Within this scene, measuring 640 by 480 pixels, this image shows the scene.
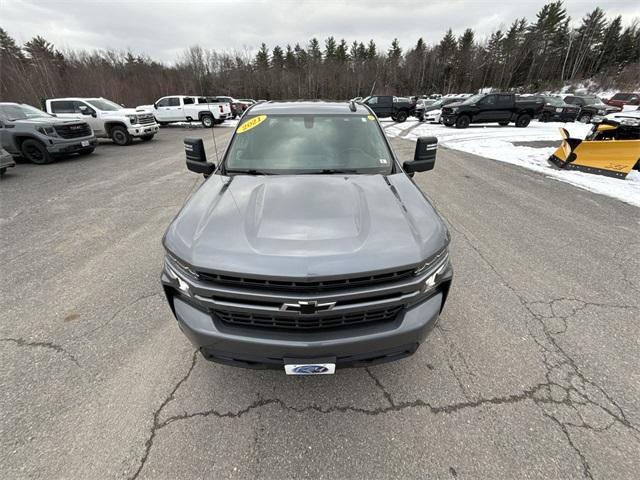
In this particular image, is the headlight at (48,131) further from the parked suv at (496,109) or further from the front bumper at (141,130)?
the parked suv at (496,109)

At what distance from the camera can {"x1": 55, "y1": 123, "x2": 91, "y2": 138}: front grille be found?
358 inches

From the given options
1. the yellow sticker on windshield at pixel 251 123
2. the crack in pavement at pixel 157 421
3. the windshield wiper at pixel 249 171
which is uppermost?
the yellow sticker on windshield at pixel 251 123

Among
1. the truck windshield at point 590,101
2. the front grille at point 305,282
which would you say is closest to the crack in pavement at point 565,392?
the front grille at point 305,282

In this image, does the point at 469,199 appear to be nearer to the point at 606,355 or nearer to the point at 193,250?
the point at 606,355

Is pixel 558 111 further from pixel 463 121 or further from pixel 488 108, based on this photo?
pixel 463 121

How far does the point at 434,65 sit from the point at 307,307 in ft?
250

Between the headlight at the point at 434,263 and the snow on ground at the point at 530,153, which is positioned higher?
the headlight at the point at 434,263

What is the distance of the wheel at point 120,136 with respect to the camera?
12.6m

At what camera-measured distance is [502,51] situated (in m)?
57.9

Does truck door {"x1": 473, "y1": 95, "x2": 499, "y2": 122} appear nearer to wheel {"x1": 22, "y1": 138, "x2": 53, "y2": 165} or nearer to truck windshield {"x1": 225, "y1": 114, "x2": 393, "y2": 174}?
truck windshield {"x1": 225, "y1": 114, "x2": 393, "y2": 174}

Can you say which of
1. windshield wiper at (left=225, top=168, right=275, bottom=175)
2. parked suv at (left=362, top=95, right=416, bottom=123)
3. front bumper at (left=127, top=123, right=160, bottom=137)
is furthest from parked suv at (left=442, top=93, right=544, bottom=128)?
windshield wiper at (left=225, top=168, right=275, bottom=175)

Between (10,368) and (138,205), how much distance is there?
13.0 ft

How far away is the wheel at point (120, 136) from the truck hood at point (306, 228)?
1344 centimetres

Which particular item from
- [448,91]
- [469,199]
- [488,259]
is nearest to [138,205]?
[488,259]
